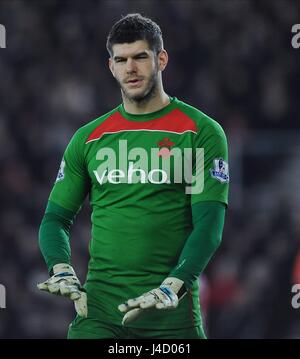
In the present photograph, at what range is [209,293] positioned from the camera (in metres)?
10.8

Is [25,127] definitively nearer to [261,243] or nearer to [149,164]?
[261,243]

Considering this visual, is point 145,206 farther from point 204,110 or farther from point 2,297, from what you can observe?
point 204,110

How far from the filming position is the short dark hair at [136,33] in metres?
5.26

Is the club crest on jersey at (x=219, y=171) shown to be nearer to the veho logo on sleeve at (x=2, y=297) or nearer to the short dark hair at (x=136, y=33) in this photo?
the short dark hair at (x=136, y=33)

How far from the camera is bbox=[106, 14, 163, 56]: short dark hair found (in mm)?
5262

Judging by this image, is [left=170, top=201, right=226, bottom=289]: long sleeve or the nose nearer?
[left=170, top=201, right=226, bottom=289]: long sleeve

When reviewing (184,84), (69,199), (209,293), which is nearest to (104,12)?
(184,84)

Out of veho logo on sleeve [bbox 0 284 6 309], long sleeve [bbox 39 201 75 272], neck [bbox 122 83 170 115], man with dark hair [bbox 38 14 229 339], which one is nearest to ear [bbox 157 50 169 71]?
man with dark hair [bbox 38 14 229 339]

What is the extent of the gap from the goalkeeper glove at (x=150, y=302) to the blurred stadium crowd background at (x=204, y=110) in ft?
18.4

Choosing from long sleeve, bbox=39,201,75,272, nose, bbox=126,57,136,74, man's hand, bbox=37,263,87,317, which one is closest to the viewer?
man's hand, bbox=37,263,87,317

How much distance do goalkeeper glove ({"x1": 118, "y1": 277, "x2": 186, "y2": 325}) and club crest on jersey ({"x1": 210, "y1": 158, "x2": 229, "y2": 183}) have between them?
63cm

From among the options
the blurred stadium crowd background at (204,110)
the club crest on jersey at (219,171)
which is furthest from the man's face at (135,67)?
the blurred stadium crowd background at (204,110)

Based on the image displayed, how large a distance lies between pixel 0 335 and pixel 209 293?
2.09 m

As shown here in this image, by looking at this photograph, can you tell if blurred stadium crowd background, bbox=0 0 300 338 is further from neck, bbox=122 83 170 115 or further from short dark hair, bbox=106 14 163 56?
short dark hair, bbox=106 14 163 56
